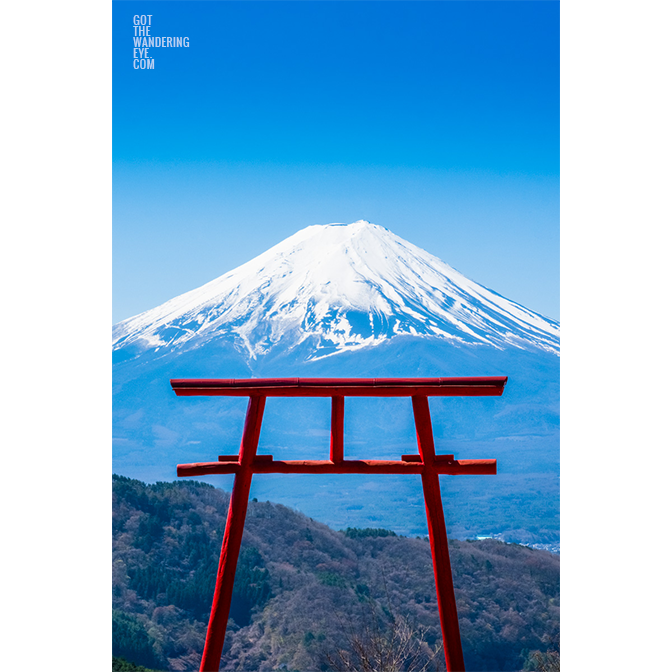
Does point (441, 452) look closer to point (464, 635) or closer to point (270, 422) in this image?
point (464, 635)

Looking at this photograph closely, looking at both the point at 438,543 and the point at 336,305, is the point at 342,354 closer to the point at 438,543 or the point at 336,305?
the point at 336,305

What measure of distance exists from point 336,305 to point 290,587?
20.3m

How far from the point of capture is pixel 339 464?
2.76 metres

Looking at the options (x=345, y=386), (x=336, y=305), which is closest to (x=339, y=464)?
(x=345, y=386)

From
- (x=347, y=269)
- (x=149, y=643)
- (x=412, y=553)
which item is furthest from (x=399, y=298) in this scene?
(x=149, y=643)

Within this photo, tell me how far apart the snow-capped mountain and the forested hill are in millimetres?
16864

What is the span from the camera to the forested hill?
26.9 feet

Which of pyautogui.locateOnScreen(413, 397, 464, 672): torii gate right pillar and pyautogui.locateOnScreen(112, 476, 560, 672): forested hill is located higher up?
pyautogui.locateOnScreen(413, 397, 464, 672): torii gate right pillar

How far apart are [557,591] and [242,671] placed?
4.46 meters

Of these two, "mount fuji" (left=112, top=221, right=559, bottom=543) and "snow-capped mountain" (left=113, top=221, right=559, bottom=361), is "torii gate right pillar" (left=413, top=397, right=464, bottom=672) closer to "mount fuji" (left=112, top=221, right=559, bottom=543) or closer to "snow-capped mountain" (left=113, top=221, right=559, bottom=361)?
"mount fuji" (left=112, top=221, right=559, bottom=543)

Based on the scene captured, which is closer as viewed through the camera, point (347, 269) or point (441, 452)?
point (441, 452)

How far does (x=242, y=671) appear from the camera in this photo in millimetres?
8789

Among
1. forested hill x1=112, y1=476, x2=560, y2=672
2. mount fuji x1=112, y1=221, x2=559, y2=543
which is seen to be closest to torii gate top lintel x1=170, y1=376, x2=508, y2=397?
forested hill x1=112, y1=476, x2=560, y2=672

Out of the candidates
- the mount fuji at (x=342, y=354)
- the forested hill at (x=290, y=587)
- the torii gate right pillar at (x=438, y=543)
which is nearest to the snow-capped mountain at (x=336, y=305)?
the mount fuji at (x=342, y=354)
